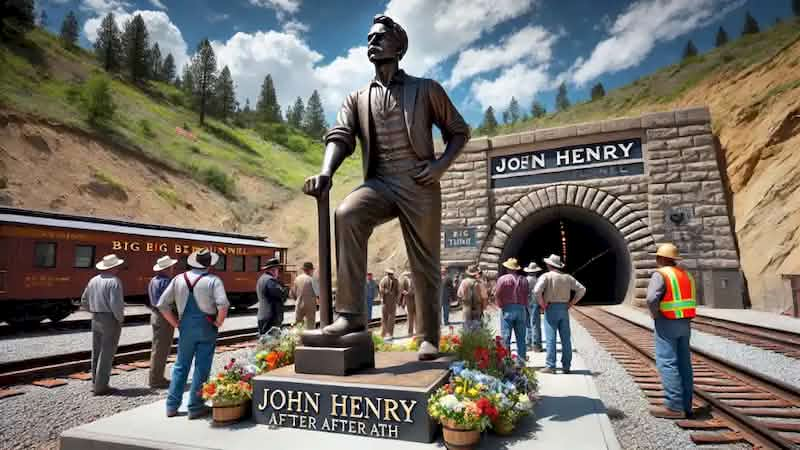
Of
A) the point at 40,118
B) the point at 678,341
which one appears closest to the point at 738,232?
the point at 678,341

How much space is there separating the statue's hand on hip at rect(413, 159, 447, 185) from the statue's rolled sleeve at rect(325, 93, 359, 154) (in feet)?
2.41

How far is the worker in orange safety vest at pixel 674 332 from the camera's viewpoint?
4.16 meters

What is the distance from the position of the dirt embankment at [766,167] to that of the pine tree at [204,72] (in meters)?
56.5

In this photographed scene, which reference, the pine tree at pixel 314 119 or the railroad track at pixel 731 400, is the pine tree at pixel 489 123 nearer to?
the pine tree at pixel 314 119

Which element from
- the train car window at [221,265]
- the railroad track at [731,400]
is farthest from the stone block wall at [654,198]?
the train car window at [221,265]

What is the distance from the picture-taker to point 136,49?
5475cm

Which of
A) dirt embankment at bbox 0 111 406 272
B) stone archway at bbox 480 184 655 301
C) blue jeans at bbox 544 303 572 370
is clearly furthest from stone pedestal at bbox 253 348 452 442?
dirt embankment at bbox 0 111 406 272

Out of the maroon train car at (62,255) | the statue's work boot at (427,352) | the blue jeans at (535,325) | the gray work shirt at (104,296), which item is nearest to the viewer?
the statue's work boot at (427,352)

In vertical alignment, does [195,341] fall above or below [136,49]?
below

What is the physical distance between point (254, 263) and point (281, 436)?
48.4 ft

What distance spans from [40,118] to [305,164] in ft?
117

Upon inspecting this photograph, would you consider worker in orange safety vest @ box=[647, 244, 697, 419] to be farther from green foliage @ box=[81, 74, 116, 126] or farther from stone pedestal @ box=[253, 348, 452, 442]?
green foliage @ box=[81, 74, 116, 126]

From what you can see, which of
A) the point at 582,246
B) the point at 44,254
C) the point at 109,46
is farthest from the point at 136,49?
the point at 582,246

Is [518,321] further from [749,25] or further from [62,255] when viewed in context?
[749,25]
